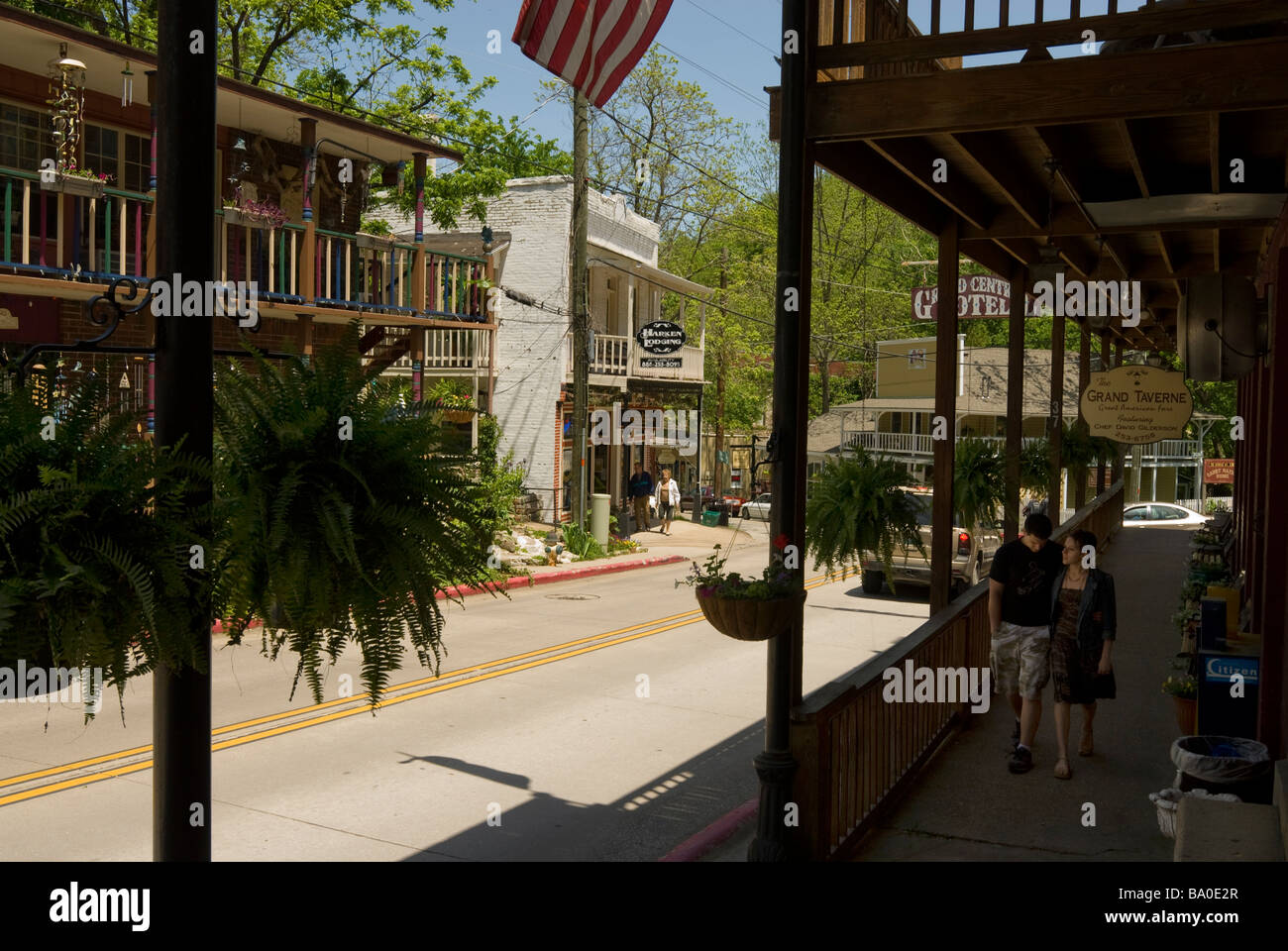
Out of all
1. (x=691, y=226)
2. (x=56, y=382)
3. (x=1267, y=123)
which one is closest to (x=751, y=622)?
(x=56, y=382)

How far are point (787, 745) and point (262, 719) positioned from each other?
19.6ft

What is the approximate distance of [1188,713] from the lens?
8.67 metres

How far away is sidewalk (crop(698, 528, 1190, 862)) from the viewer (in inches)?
276

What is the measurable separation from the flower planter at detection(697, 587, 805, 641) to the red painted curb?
6.24ft

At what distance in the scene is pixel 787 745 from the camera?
636 centimetres

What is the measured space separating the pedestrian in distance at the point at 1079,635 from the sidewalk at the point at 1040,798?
0.43 meters

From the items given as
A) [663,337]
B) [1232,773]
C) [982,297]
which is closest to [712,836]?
[1232,773]

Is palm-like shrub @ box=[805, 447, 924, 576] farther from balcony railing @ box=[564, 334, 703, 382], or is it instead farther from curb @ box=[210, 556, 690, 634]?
balcony railing @ box=[564, 334, 703, 382]

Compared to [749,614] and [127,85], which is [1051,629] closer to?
[749,614]

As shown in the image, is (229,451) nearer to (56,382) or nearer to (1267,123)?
(56,382)

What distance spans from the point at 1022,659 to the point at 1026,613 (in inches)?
13.1

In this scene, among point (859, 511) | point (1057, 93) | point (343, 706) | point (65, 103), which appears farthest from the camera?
point (65, 103)

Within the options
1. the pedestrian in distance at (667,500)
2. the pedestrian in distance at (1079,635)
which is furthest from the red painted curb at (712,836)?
the pedestrian in distance at (667,500)

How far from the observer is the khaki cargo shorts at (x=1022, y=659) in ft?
28.3
